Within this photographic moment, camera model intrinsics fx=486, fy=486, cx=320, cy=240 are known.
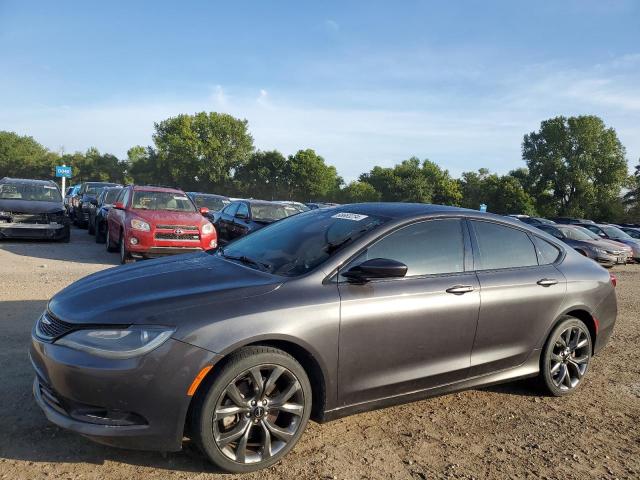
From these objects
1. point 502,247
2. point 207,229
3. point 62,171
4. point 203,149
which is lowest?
point 207,229

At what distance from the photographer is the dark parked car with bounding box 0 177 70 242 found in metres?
11.3

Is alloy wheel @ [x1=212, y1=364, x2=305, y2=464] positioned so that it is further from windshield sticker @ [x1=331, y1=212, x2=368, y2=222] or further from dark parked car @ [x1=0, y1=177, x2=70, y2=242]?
dark parked car @ [x1=0, y1=177, x2=70, y2=242]

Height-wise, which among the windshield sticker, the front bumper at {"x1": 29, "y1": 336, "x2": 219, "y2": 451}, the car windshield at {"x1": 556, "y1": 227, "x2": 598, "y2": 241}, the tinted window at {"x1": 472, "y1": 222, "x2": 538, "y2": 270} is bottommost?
the car windshield at {"x1": 556, "y1": 227, "x2": 598, "y2": 241}

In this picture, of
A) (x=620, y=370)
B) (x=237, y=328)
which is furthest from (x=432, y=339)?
(x=620, y=370)

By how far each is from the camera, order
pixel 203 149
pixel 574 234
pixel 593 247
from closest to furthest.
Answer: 1. pixel 593 247
2. pixel 574 234
3. pixel 203 149

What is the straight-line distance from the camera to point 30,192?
12352mm

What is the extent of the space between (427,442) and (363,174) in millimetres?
75139

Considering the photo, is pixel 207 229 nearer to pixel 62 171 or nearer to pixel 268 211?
pixel 268 211

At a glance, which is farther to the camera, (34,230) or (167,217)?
(34,230)

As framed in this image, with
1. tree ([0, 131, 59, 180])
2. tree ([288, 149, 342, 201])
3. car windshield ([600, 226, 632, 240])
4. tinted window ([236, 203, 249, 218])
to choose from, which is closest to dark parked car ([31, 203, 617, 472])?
tinted window ([236, 203, 249, 218])

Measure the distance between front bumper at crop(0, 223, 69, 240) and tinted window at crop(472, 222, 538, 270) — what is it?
36.3ft

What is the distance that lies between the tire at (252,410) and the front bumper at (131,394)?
0.38 ft

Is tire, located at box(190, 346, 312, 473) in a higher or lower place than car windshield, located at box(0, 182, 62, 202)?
lower

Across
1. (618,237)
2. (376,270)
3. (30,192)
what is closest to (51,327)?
(376,270)
